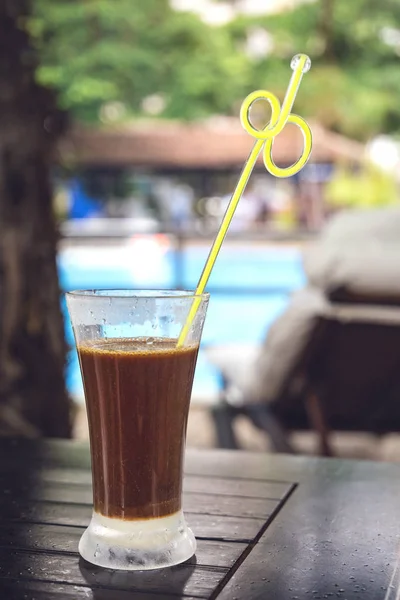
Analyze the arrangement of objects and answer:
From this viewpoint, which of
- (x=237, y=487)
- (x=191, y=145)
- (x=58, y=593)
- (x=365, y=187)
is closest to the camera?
(x=58, y=593)

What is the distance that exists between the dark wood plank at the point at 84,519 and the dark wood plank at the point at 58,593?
16cm

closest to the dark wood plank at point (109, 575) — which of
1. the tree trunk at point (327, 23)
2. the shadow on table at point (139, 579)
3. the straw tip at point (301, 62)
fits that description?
the shadow on table at point (139, 579)

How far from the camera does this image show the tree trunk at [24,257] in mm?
2744

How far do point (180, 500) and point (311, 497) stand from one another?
0.22 metres

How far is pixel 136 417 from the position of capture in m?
0.83

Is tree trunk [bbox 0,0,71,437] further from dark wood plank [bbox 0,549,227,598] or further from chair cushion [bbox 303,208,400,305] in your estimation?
dark wood plank [bbox 0,549,227,598]

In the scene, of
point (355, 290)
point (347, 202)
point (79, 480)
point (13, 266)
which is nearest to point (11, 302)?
point (13, 266)

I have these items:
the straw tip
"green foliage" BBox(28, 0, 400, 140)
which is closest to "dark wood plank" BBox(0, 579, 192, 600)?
the straw tip

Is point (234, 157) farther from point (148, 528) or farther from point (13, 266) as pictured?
point (148, 528)

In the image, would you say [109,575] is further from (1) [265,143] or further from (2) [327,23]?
(2) [327,23]

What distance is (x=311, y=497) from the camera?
3.41 ft

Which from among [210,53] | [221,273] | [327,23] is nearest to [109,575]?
[327,23]

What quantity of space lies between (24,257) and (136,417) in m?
2.00

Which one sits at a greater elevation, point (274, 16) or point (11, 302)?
point (274, 16)
